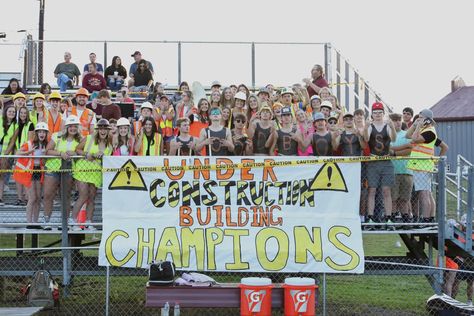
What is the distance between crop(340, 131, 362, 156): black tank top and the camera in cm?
1113

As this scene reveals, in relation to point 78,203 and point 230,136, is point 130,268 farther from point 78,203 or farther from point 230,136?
point 230,136

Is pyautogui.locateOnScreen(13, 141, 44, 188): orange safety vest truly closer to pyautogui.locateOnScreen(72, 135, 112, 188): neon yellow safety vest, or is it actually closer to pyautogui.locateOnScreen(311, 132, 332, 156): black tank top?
pyautogui.locateOnScreen(72, 135, 112, 188): neon yellow safety vest

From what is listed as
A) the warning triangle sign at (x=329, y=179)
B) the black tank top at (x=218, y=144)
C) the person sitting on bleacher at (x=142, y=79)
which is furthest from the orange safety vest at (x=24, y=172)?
the person sitting on bleacher at (x=142, y=79)

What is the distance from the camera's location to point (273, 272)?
10.8 meters

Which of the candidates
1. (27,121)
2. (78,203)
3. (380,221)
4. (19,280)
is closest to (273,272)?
(380,221)

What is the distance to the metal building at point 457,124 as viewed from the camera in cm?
5022

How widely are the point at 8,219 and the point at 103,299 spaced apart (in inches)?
97.3

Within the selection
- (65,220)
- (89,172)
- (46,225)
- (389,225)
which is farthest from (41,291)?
(389,225)

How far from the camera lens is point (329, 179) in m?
10.9

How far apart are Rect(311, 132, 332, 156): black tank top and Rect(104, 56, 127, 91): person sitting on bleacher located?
8.55 metres

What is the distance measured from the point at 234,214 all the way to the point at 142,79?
8735 millimetres

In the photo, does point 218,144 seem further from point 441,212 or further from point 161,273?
point 441,212

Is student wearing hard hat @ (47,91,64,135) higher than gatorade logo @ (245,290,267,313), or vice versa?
student wearing hard hat @ (47,91,64,135)

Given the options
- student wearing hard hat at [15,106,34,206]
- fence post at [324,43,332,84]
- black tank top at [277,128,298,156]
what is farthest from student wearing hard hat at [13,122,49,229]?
fence post at [324,43,332,84]
